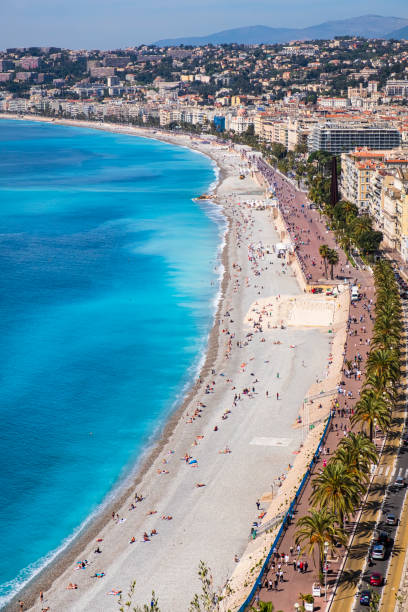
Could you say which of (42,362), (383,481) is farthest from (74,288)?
(383,481)

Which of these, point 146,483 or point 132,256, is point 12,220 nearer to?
point 132,256

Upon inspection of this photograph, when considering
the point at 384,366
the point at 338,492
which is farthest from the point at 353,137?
the point at 338,492

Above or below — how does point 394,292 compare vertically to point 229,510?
above

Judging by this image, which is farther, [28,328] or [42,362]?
[28,328]

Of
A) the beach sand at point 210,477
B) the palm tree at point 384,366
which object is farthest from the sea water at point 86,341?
the palm tree at point 384,366

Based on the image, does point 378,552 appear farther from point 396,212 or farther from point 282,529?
point 396,212

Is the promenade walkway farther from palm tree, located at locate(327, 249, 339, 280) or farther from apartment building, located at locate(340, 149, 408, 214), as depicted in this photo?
apartment building, located at locate(340, 149, 408, 214)

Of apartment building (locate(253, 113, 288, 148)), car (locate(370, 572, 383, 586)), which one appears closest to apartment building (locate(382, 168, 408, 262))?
car (locate(370, 572, 383, 586))
